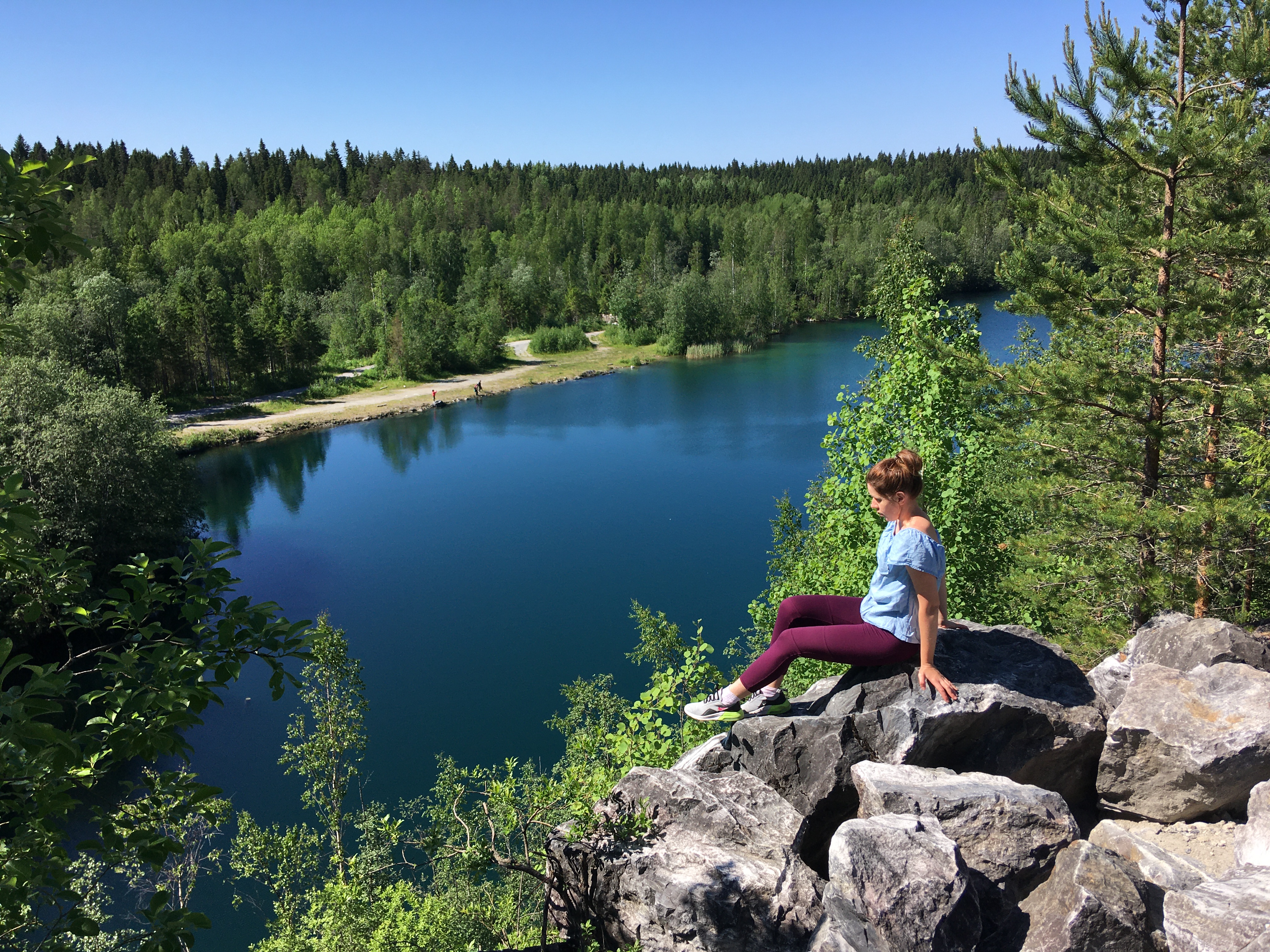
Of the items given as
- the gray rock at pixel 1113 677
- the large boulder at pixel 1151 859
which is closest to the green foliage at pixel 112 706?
the large boulder at pixel 1151 859

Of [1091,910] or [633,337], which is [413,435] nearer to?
[633,337]

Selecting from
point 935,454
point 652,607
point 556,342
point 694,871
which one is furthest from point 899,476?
point 556,342

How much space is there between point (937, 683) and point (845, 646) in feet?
1.98

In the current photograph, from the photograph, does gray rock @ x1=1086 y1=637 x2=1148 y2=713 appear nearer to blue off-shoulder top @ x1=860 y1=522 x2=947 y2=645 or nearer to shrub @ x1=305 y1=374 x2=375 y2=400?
blue off-shoulder top @ x1=860 y1=522 x2=947 y2=645

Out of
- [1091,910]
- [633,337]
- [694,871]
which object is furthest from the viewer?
[633,337]

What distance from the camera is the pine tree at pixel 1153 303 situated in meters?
8.71

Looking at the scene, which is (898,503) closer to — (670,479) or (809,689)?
(809,689)

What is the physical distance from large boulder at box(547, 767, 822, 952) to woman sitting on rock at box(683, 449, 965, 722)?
0.79 m

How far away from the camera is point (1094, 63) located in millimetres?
9102

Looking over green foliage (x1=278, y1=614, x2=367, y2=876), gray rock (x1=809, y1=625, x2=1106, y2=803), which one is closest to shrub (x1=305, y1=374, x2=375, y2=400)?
green foliage (x1=278, y1=614, x2=367, y2=876)

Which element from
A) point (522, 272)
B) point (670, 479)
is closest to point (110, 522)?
point (670, 479)

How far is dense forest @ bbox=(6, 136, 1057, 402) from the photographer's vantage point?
52.4m

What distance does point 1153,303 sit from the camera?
8898 millimetres

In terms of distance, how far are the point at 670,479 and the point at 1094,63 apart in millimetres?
27800
